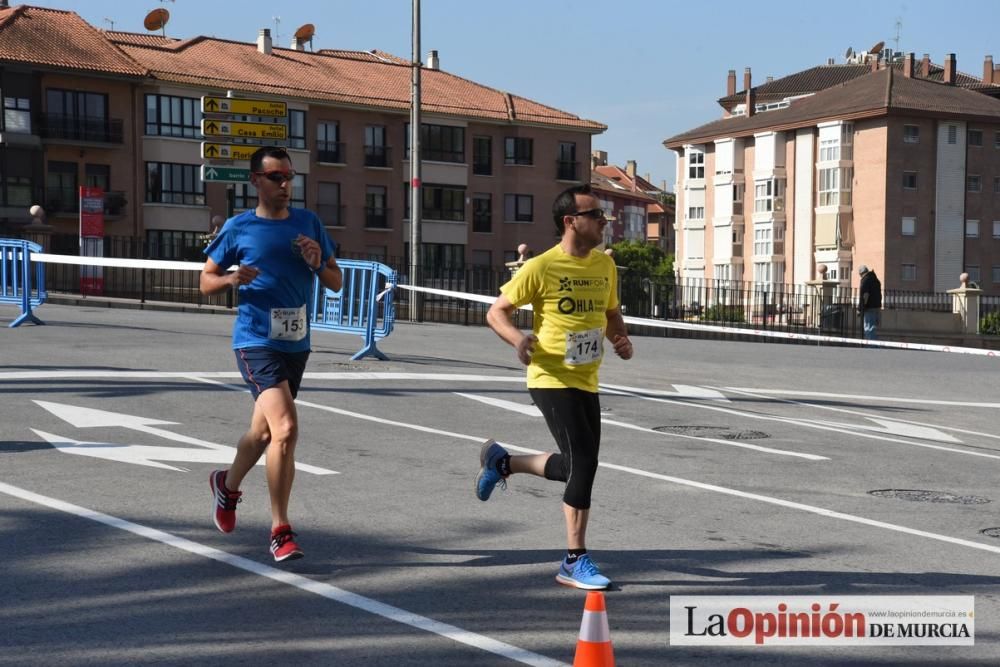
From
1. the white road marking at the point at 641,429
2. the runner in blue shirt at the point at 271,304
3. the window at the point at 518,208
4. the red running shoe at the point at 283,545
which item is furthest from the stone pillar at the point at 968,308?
the red running shoe at the point at 283,545

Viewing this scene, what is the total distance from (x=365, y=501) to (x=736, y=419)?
6.39 meters

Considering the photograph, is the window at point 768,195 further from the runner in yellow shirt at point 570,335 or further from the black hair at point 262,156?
the black hair at point 262,156

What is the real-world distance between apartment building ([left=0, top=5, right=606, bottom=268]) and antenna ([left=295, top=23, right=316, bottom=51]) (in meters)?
1.99

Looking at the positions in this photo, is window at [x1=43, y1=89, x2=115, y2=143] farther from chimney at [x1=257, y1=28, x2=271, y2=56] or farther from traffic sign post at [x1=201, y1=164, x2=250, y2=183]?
traffic sign post at [x1=201, y1=164, x2=250, y2=183]

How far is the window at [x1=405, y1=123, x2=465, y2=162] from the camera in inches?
3059

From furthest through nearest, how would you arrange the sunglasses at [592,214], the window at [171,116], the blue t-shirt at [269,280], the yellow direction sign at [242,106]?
the window at [171,116], the yellow direction sign at [242,106], the blue t-shirt at [269,280], the sunglasses at [592,214]

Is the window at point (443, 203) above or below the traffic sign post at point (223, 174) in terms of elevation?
above

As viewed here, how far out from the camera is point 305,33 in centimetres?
8219

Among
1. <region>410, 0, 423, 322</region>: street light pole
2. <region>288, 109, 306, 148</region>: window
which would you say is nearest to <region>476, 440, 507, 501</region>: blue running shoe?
<region>410, 0, 423, 322</region>: street light pole

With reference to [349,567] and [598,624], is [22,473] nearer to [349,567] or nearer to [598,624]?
[349,567]

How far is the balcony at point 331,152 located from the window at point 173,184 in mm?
7251

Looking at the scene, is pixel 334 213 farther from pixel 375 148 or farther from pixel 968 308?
pixel 968 308

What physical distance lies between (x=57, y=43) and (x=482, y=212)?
2575 cm

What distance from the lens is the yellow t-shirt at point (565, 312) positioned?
21.8 feet
